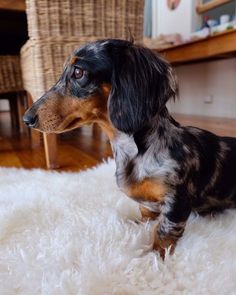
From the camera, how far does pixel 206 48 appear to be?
8.94 feet

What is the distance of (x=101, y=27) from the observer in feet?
4.98

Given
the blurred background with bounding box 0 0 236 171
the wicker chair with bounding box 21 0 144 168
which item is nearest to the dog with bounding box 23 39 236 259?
the blurred background with bounding box 0 0 236 171

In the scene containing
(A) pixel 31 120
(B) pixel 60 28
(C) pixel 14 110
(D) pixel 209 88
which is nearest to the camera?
(A) pixel 31 120

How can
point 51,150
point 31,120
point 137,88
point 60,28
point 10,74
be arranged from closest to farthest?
point 137,88, point 31,120, point 60,28, point 51,150, point 10,74

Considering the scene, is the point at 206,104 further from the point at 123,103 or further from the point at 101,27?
the point at 123,103

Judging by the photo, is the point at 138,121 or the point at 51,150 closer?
the point at 138,121

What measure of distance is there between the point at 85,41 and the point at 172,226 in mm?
1093

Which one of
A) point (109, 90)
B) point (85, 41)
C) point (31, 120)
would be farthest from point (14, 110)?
point (109, 90)

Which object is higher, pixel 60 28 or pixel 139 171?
pixel 60 28

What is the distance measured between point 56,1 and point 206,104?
270 centimetres

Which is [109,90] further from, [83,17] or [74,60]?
[83,17]

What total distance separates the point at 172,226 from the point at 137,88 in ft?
1.14

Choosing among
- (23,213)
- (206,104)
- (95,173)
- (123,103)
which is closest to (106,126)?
(123,103)

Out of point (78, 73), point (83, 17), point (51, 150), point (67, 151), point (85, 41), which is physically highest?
point (83, 17)
